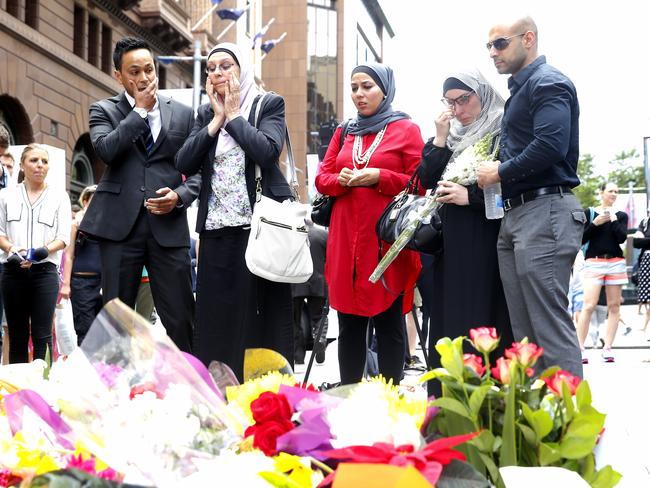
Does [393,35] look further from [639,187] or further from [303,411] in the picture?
[303,411]

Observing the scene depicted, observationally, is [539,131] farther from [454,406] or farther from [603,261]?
[603,261]

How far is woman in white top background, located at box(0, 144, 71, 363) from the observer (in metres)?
6.79

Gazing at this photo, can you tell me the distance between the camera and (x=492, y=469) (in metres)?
1.30

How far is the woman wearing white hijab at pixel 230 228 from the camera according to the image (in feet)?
15.9

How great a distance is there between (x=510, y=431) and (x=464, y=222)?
10.7 ft

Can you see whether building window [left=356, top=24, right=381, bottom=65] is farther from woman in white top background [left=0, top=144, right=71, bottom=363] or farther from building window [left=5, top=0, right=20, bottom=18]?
woman in white top background [left=0, top=144, right=71, bottom=363]

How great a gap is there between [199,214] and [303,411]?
3678 millimetres

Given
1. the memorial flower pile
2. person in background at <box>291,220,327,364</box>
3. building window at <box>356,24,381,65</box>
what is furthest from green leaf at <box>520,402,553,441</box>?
building window at <box>356,24,381,65</box>

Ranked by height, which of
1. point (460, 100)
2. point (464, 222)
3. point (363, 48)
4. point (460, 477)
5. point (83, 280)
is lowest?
point (83, 280)

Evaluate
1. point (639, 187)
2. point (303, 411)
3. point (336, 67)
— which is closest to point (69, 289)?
point (303, 411)

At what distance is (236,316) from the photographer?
486 centimetres

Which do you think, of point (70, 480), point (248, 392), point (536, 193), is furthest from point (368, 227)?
point (70, 480)

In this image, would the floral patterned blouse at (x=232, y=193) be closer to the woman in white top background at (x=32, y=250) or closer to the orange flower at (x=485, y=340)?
the woman in white top background at (x=32, y=250)

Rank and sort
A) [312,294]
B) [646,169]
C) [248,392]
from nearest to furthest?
[248,392] < [312,294] < [646,169]
